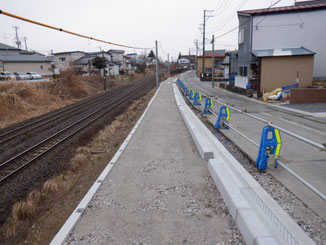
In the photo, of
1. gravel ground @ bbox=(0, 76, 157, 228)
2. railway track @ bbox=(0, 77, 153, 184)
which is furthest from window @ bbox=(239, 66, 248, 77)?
gravel ground @ bbox=(0, 76, 157, 228)

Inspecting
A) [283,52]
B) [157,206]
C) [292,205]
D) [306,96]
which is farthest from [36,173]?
[283,52]

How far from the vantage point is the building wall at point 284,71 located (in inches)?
818

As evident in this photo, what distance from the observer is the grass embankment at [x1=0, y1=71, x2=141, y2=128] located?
16.8 metres

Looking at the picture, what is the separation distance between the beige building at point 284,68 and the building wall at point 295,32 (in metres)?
1.82

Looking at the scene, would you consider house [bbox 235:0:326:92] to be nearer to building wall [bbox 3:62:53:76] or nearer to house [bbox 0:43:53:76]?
house [bbox 0:43:53:76]

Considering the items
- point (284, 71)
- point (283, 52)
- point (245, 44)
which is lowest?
point (284, 71)

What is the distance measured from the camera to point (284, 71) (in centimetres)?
2123

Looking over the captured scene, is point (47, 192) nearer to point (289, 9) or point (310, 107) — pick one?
point (310, 107)

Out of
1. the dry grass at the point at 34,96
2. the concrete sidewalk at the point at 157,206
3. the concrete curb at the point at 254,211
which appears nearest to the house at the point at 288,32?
the concrete sidewalk at the point at 157,206

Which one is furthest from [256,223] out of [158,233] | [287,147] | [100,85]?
[100,85]

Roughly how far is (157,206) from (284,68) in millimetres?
21421

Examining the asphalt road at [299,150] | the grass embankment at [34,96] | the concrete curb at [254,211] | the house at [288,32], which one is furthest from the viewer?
the house at [288,32]

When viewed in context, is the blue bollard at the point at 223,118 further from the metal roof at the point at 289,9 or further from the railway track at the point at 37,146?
the metal roof at the point at 289,9

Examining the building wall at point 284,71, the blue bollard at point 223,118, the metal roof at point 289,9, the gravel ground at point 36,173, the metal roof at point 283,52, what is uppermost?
the metal roof at point 289,9
